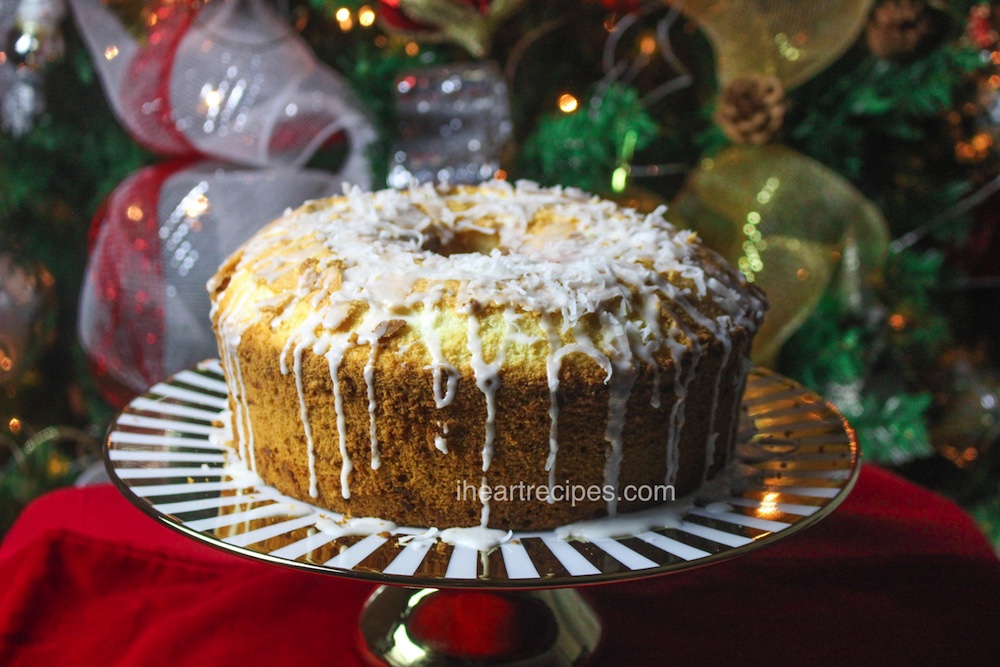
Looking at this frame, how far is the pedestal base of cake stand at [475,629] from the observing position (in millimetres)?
1246

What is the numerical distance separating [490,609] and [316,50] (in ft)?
5.46

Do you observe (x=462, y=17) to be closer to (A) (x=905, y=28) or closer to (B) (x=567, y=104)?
(B) (x=567, y=104)

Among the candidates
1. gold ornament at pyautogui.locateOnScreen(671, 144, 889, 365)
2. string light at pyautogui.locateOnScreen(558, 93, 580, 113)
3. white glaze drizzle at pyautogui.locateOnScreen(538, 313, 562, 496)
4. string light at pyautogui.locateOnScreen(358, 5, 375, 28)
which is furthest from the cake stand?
string light at pyautogui.locateOnScreen(358, 5, 375, 28)

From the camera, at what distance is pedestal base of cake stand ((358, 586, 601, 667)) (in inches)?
49.1

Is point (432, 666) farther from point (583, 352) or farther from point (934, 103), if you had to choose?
point (934, 103)

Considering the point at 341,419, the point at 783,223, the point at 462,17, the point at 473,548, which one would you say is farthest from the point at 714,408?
the point at 462,17

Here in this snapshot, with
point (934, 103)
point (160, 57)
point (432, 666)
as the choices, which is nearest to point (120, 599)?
point (432, 666)

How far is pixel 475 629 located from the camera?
4.17 ft

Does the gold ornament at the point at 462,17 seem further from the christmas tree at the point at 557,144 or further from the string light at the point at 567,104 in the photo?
the string light at the point at 567,104

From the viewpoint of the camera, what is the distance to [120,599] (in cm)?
136

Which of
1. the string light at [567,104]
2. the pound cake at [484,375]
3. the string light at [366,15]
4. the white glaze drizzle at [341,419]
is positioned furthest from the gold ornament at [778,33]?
the white glaze drizzle at [341,419]

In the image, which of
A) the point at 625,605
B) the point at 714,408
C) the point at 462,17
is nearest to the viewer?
the point at 714,408

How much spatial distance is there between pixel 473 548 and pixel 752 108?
4.59 feet

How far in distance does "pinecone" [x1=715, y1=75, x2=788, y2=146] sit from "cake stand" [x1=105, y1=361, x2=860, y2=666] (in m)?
0.75
